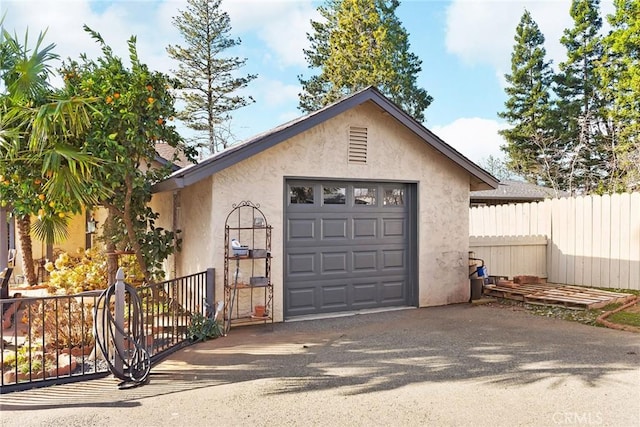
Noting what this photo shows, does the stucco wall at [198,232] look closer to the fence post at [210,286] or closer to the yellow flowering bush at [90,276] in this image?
the fence post at [210,286]

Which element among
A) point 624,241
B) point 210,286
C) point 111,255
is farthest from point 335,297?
point 624,241

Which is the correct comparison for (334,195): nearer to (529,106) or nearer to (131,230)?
(131,230)

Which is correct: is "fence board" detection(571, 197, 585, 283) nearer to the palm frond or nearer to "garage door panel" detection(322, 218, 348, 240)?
"garage door panel" detection(322, 218, 348, 240)

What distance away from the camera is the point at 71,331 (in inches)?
258

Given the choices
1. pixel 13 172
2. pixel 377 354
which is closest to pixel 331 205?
pixel 377 354

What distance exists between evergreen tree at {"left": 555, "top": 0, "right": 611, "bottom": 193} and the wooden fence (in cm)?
1566

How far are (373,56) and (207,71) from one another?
9.61 metres

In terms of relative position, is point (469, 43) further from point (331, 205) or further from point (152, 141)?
point (152, 141)

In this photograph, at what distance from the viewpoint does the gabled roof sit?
6918 millimetres

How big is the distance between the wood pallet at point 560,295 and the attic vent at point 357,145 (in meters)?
4.07

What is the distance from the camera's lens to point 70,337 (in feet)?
20.8

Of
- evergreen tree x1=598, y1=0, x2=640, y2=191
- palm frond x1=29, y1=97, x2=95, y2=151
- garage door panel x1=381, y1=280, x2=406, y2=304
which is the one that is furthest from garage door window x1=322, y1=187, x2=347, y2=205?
evergreen tree x1=598, y1=0, x2=640, y2=191

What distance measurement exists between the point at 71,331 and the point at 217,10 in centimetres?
2474

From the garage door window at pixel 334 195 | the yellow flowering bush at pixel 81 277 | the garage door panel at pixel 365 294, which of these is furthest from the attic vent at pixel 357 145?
the yellow flowering bush at pixel 81 277
